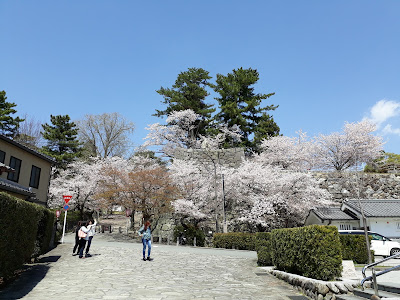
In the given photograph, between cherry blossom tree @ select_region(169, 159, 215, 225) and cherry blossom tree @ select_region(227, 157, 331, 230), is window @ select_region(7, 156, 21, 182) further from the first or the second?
cherry blossom tree @ select_region(227, 157, 331, 230)

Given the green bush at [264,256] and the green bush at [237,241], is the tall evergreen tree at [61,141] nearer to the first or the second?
the green bush at [237,241]

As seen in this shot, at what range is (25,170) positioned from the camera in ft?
69.1

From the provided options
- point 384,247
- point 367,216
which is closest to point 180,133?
point 367,216

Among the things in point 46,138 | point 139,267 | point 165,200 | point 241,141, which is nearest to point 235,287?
point 139,267

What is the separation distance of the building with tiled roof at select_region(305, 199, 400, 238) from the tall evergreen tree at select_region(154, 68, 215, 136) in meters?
22.5

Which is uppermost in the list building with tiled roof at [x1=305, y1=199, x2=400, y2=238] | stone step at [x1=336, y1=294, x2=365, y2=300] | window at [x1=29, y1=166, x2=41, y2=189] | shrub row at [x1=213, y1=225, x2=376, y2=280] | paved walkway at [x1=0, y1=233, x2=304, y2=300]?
window at [x1=29, y1=166, x2=41, y2=189]

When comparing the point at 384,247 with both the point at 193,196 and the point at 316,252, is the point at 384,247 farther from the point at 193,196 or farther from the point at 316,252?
the point at 193,196

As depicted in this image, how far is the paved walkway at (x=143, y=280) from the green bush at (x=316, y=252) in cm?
77

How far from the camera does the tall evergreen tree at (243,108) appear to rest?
40.3 m

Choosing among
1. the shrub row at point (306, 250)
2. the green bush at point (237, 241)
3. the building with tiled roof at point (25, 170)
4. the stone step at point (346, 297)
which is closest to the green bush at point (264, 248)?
the shrub row at point (306, 250)

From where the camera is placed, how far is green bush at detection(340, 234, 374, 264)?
13750 mm

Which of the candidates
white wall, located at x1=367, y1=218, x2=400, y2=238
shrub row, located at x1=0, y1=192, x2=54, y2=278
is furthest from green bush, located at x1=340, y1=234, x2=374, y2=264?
shrub row, located at x1=0, y1=192, x2=54, y2=278

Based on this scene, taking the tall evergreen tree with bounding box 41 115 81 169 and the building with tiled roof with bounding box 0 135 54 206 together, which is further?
the tall evergreen tree with bounding box 41 115 81 169

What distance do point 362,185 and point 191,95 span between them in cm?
2626
